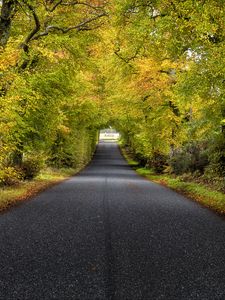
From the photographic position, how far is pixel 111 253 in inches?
296

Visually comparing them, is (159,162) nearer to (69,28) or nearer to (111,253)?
(69,28)

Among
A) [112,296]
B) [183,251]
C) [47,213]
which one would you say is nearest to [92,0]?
[47,213]

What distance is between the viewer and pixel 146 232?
9.45 meters

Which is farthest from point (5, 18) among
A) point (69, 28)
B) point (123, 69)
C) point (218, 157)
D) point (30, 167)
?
point (218, 157)

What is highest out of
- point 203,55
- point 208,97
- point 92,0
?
point 92,0

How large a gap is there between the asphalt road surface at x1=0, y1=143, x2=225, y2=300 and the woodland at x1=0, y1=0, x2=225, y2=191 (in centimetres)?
329

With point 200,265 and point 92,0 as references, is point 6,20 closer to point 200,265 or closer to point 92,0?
point 92,0

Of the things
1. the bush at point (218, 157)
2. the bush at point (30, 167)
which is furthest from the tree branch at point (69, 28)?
the bush at point (30, 167)

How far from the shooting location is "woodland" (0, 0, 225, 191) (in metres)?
12.8

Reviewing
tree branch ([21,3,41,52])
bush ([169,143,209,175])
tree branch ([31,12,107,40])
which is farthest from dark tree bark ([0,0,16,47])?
bush ([169,143,209,175])

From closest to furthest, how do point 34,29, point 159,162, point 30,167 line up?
point 34,29, point 30,167, point 159,162

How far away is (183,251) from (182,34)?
8395 mm

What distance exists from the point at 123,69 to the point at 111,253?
590 inches

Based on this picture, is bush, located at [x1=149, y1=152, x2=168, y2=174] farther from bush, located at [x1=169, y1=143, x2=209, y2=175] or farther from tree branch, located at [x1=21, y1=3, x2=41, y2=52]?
tree branch, located at [x1=21, y1=3, x2=41, y2=52]
